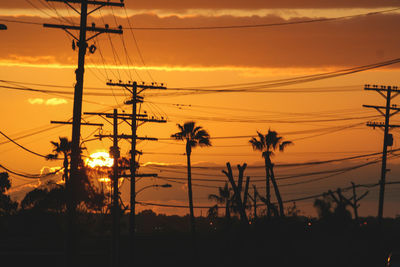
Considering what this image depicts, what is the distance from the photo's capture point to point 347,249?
6819 cm

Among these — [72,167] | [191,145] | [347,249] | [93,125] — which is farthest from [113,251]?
[191,145]

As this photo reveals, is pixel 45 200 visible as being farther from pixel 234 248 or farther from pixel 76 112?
pixel 76 112

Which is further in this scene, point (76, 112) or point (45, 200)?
point (45, 200)

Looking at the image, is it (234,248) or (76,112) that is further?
(234,248)

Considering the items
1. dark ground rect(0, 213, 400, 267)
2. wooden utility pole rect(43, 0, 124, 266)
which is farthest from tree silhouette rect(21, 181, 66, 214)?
wooden utility pole rect(43, 0, 124, 266)

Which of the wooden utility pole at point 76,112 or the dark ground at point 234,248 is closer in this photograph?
the wooden utility pole at point 76,112

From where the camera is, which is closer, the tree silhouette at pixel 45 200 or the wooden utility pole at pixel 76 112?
the wooden utility pole at pixel 76 112

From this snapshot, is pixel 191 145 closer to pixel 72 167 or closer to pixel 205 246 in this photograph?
pixel 205 246

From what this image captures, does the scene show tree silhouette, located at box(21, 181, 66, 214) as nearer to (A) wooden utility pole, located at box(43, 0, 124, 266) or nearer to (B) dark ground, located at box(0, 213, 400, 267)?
(B) dark ground, located at box(0, 213, 400, 267)

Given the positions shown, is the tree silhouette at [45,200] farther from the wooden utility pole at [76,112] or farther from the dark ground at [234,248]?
the wooden utility pole at [76,112]

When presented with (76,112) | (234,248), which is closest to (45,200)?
(234,248)

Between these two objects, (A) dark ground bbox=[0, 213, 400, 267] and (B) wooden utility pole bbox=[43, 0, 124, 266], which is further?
(A) dark ground bbox=[0, 213, 400, 267]

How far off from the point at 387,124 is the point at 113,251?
28.4m

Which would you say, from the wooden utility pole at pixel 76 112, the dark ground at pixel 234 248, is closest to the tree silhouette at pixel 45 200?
the dark ground at pixel 234 248
